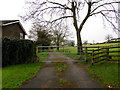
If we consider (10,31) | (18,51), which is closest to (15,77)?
(18,51)

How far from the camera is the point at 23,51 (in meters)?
8.30

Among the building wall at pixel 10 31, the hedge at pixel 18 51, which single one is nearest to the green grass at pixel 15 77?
the hedge at pixel 18 51

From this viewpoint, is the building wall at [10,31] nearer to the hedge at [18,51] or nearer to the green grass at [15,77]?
the hedge at [18,51]

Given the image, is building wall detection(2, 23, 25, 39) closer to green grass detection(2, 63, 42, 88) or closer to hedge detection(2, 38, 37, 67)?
hedge detection(2, 38, 37, 67)

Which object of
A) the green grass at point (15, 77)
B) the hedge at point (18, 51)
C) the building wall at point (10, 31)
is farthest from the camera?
the building wall at point (10, 31)

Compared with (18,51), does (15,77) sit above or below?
below

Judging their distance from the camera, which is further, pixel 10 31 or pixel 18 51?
pixel 10 31

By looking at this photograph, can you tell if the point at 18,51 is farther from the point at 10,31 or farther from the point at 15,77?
the point at 10,31

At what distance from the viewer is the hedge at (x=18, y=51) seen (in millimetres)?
7836

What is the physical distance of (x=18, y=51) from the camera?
26.7 feet

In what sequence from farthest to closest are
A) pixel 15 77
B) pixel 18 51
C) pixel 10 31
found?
pixel 10 31
pixel 18 51
pixel 15 77

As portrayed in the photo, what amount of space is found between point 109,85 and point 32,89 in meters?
3.16

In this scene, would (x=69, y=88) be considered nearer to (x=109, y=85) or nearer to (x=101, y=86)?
(x=101, y=86)

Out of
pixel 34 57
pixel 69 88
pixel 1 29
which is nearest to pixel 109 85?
pixel 69 88
